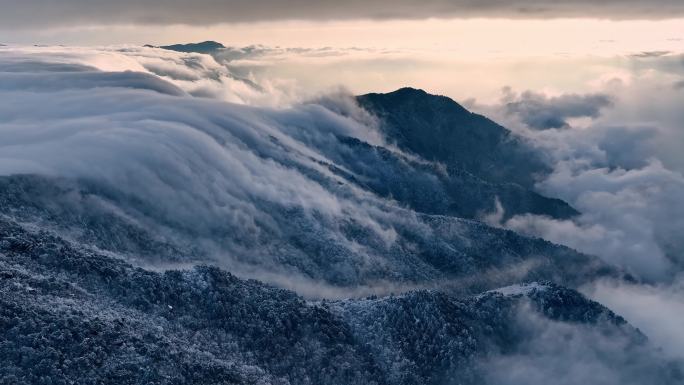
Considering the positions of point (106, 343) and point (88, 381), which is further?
point (106, 343)

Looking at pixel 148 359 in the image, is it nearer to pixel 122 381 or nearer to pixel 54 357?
pixel 122 381

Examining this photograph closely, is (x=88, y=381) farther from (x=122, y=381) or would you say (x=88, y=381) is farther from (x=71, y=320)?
(x=71, y=320)

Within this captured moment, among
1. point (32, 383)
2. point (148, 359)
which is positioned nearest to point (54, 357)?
point (32, 383)

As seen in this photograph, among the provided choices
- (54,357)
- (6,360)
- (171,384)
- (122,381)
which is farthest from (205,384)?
(6,360)

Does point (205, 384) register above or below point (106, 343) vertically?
below

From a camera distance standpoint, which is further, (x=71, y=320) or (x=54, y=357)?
(x=71, y=320)

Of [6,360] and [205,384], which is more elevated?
[6,360]

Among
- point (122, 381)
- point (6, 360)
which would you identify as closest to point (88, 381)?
point (122, 381)
